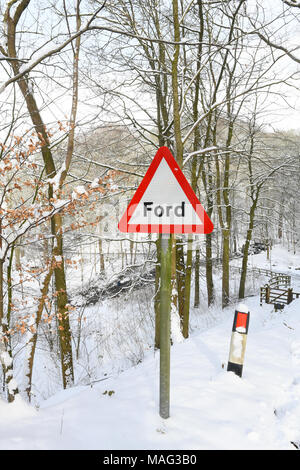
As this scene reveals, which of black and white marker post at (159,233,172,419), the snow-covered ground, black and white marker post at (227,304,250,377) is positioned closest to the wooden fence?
the snow-covered ground

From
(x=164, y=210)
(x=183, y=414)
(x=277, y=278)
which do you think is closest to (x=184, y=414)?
(x=183, y=414)

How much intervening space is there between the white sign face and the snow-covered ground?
5.45ft

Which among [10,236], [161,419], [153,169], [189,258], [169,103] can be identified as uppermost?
[169,103]

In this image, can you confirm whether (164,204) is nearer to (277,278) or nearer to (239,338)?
(239,338)

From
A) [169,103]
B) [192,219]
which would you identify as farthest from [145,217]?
[169,103]

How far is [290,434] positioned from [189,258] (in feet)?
20.2

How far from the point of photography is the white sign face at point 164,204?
2072 mm

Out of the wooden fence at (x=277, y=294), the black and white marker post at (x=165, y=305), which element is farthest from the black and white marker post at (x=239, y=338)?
the wooden fence at (x=277, y=294)

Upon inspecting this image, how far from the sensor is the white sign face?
2.07 meters

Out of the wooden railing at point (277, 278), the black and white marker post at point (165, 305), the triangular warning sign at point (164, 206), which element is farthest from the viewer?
the wooden railing at point (277, 278)

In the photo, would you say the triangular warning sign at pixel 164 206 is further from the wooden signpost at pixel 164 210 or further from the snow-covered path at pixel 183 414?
the snow-covered path at pixel 183 414

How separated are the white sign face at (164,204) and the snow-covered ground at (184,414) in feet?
5.45

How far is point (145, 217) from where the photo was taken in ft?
6.85
